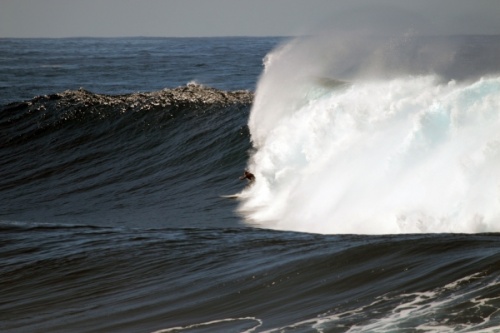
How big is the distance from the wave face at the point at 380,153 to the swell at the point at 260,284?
179 centimetres

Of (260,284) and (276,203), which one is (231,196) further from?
(260,284)

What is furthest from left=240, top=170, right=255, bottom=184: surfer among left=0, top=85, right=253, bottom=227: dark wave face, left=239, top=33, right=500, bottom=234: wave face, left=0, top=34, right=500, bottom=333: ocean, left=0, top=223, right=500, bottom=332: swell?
left=0, top=223, right=500, bottom=332: swell

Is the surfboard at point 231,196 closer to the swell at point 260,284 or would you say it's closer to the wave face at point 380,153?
the wave face at point 380,153

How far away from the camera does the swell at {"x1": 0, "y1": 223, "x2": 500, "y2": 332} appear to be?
10.3m

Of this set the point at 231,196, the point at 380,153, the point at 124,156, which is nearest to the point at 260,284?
the point at 380,153

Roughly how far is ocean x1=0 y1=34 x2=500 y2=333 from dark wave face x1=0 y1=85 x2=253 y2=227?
0.09 meters

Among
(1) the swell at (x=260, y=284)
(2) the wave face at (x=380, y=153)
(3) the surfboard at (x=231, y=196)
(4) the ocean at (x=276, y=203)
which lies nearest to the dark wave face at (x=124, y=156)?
(4) the ocean at (x=276, y=203)

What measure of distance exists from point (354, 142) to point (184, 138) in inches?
398

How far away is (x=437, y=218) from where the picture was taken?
14992 mm

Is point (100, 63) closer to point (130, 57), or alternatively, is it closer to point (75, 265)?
point (130, 57)

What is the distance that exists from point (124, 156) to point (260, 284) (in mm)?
Result: 16674

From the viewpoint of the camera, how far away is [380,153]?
18.2 metres

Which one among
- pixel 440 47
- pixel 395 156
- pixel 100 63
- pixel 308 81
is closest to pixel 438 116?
pixel 395 156

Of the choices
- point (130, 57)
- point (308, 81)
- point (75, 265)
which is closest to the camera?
point (75, 265)
